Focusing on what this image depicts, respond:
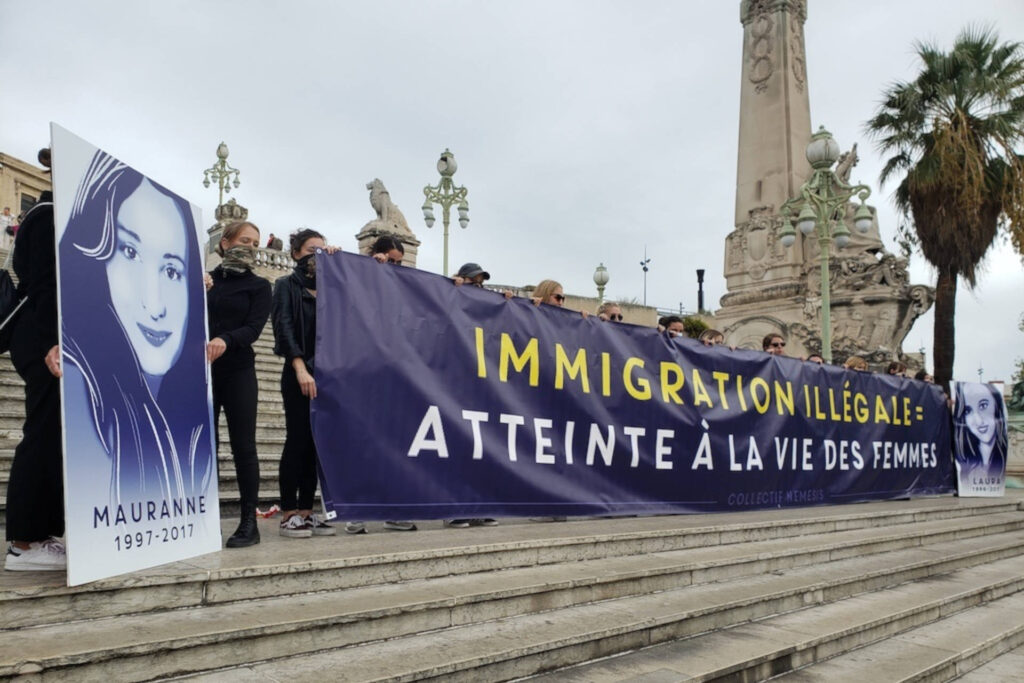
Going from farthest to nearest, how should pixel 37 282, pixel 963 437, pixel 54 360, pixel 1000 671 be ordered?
pixel 963 437, pixel 1000 671, pixel 37 282, pixel 54 360

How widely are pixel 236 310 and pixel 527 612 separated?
2.21 metres

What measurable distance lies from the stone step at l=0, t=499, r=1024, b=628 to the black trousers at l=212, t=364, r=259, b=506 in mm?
359

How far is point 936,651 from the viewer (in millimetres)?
4348

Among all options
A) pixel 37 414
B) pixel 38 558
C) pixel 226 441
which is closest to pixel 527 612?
pixel 38 558

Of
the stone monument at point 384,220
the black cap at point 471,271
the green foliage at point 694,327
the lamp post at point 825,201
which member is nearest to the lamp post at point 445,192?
the stone monument at point 384,220

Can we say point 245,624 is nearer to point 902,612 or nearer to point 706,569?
point 706,569

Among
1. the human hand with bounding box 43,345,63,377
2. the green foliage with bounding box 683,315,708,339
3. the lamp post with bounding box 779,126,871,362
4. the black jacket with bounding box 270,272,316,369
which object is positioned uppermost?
the lamp post with bounding box 779,126,871,362

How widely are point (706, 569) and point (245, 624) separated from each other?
298 cm

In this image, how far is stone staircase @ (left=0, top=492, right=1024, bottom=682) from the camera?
2691mm

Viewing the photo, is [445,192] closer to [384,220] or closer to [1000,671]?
[384,220]

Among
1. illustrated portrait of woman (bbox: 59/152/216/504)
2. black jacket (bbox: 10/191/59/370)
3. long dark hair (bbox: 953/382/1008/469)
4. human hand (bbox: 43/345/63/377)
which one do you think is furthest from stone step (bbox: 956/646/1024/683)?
long dark hair (bbox: 953/382/1008/469)

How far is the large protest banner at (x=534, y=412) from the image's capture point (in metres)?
4.51

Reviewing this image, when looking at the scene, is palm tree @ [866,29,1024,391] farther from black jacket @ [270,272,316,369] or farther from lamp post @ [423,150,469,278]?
black jacket @ [270,272,316,369]

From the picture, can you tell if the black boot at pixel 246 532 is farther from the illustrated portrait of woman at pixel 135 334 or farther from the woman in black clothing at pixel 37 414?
the woman in black clothing at pixel 37 414
